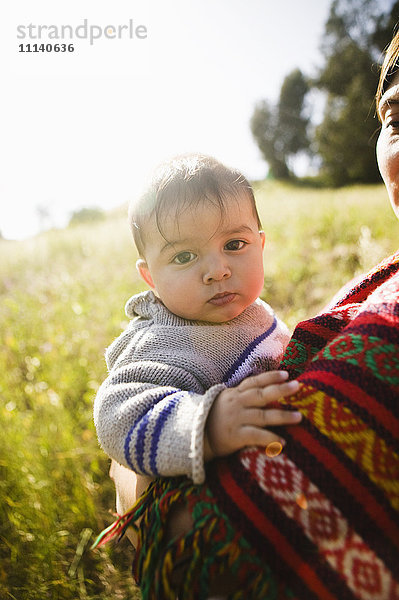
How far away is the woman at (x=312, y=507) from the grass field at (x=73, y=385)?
4.31ft

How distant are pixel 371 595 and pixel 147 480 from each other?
641mm

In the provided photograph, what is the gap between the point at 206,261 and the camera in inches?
51.2

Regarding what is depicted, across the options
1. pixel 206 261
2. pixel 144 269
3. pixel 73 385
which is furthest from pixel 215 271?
pixel 73 385

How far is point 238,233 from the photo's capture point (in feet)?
4.53

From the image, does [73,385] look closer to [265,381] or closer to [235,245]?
[235,245]

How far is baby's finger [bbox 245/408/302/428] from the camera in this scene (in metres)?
0.82

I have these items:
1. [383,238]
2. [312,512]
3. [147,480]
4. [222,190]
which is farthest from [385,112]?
[383,238]

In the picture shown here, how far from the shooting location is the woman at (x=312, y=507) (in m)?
0.71

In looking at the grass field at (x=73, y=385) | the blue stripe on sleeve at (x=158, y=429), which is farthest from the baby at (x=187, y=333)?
the grass field at (x=73, y=385)

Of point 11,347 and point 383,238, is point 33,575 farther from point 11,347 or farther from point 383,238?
point 383,238

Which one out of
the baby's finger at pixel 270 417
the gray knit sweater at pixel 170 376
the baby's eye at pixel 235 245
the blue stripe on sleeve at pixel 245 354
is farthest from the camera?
the baby's eye at pixel 235 245

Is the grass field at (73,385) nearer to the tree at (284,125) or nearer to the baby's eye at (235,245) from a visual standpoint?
the baby's eye at (235,245)

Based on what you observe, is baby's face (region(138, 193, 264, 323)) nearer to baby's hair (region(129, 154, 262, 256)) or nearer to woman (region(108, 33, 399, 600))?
baby's hair (region(129, 154, 262, 256))

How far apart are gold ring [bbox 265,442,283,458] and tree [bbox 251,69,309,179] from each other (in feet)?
121
